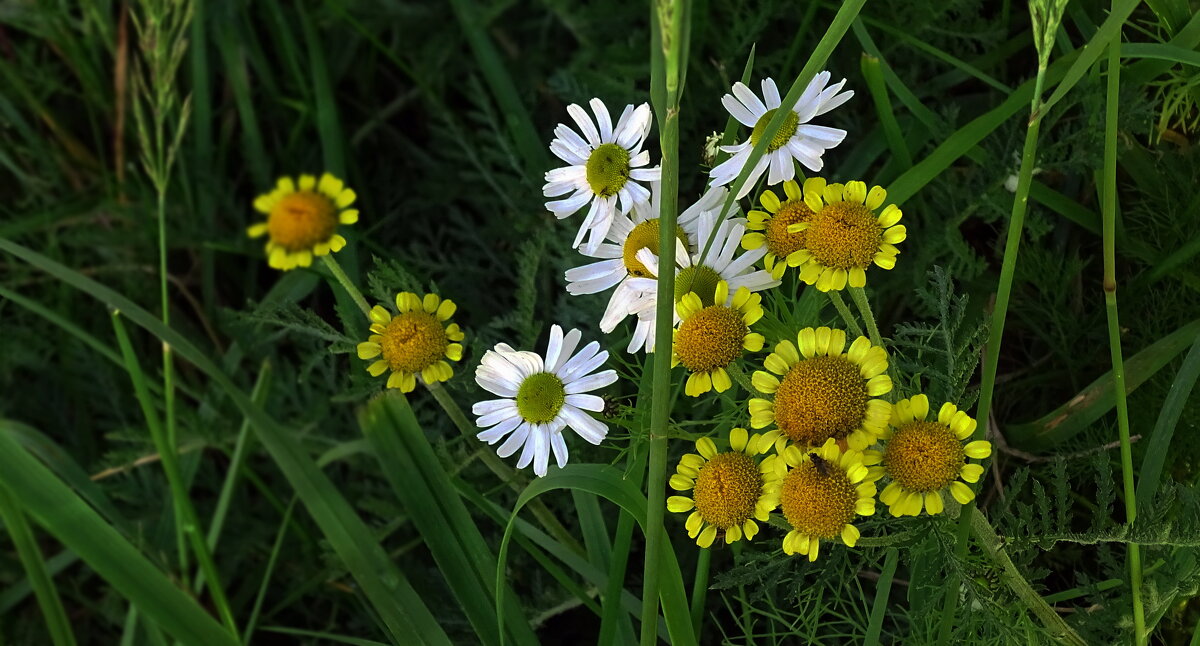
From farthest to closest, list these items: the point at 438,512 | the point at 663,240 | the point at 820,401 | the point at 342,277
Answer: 1. the point at 342,277
2. the point at 438,512
3. the point at 820,401
4. the point at 663,240

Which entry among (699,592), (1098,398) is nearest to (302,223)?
(699,592)

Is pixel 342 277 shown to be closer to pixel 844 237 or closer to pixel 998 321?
pixel 844 237

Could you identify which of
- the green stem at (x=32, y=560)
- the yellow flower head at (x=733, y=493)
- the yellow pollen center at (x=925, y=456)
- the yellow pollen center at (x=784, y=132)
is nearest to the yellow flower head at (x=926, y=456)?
the yellow pollen center at (x=925, y=456)

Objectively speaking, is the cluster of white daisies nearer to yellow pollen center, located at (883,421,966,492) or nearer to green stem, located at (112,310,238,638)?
yellow pollen center, located at (883,421,966,492)

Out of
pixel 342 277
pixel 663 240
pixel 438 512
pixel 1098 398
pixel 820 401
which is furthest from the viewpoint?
pixel 1098 398

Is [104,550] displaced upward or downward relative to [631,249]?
downward

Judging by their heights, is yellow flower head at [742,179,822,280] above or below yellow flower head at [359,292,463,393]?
above

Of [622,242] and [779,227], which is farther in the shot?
[622,242]

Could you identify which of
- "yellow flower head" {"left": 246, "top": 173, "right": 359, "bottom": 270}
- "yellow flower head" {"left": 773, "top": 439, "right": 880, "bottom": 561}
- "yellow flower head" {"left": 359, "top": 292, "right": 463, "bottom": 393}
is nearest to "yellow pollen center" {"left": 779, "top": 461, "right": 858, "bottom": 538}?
"yellow flower head" {"left": 773, "top": 439, "right": 880, "bottom": 561}
